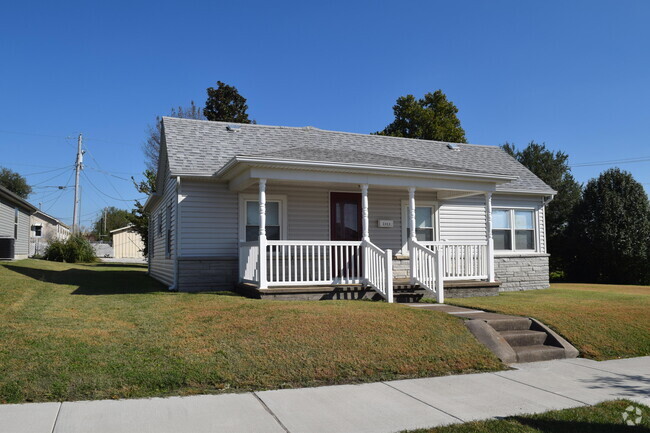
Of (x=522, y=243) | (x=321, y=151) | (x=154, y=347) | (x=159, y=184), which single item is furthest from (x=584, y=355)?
(x=159, y=184)

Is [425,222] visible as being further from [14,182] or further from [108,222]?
[108,222]

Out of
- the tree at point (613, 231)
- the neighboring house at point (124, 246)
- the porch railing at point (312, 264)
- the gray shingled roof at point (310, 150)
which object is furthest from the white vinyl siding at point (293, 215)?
the neighboring house at point (124, 246)

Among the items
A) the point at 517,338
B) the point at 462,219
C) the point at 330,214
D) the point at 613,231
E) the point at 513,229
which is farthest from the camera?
the point at 613,231

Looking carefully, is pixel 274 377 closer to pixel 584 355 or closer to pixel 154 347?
pixel 154 347

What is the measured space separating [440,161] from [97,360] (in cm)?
1240

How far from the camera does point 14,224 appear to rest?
2525 centimetres

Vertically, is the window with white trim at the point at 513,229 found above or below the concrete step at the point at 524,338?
above

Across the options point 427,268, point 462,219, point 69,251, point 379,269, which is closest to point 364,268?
point 379,269

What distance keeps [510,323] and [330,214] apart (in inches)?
245

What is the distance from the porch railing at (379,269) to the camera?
10625 millimetres

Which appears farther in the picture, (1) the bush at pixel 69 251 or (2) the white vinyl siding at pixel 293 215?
(1) the bush at pixel 69 251

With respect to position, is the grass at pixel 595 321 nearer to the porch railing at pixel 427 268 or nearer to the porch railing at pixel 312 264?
the porch railing at pixel 427 268

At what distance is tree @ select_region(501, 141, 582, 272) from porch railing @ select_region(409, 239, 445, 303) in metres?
15.7

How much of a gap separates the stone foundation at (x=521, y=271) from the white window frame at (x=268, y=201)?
647 cm
